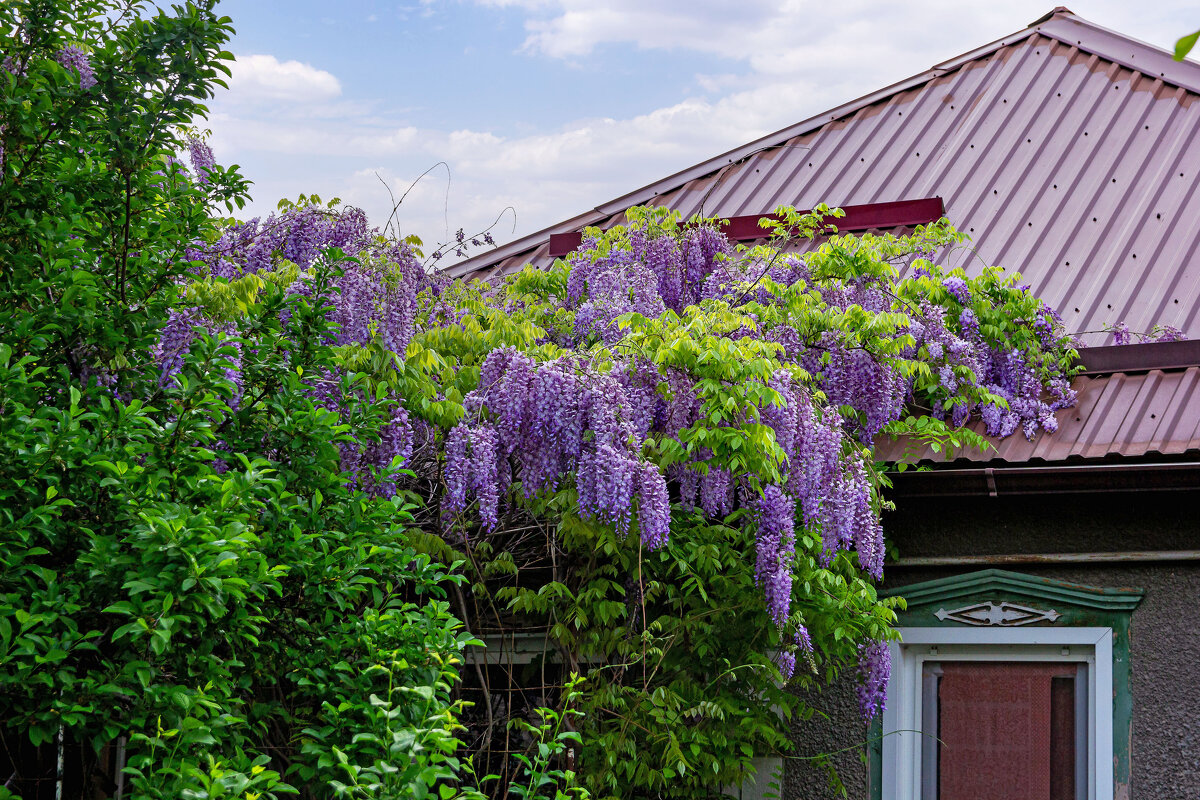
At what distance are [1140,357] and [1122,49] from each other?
11.8ft

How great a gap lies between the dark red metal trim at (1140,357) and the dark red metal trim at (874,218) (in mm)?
1614

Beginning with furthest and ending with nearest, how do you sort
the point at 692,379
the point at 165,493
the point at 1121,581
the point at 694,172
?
the point at 694,172
the point at 1121,581
the point at 692,379
the point at 165,493

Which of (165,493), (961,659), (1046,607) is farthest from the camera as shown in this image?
(961,659)

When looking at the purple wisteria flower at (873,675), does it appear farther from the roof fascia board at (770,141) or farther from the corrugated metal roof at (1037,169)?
the roof fascia board at (770,141)

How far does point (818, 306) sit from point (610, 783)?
239cm

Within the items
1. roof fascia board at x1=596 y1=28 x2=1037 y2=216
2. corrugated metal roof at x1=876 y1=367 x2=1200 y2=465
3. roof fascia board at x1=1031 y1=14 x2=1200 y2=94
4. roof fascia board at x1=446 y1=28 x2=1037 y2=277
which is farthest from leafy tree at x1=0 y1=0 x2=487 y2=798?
roof fascia board at x1=1031 y1=14 x2=1200 y2=94

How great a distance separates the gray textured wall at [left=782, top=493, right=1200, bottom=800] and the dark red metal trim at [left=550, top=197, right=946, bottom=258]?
92.1 inches

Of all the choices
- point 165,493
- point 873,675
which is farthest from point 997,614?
point 165,493

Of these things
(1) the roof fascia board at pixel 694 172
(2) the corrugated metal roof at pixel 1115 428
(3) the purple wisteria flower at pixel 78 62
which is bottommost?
(2) the corrugated metal roof at pixel 1115 428

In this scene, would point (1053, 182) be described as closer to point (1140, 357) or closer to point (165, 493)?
point (1140, 357)

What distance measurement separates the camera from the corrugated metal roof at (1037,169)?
20.6 ft

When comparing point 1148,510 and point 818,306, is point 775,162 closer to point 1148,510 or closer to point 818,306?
point 818,306

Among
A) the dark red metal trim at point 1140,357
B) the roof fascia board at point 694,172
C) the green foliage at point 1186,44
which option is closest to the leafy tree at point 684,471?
the dark red metal trim at point 1140,357

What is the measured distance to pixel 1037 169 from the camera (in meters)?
7.25
